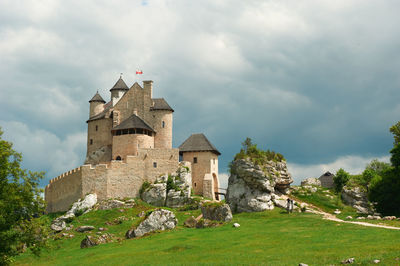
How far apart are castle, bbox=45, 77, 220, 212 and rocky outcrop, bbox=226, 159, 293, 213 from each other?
16548 millimetres

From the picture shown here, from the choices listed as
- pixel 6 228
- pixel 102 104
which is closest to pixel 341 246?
pixel 6 228

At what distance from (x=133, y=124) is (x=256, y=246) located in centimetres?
4538

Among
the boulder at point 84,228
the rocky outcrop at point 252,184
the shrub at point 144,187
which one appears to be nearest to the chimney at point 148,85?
the shrub at point 144,187

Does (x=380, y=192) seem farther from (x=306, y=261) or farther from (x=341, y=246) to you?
(x=306, y=261)

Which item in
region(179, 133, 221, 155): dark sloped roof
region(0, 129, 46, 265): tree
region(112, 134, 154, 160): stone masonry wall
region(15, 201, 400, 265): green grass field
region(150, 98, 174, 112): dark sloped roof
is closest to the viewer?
region(15, 201, 400, 265): green grass field

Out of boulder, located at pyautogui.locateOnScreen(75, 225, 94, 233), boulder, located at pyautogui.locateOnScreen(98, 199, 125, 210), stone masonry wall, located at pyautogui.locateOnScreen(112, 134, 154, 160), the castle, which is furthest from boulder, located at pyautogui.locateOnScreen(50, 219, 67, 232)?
stone masonry wall, located at pyautogui.locateOnScreen(112, 134, 154, 160)

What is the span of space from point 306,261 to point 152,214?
2276cm

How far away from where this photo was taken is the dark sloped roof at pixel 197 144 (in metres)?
74.6

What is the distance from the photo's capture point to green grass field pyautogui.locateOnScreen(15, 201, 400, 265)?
82.0 feet

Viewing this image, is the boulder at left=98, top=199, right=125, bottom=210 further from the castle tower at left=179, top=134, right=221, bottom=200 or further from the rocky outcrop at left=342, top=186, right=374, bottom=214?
the rocky outcrop at left=342, top=186, right=374, bottom=214

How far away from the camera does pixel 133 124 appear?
237ft

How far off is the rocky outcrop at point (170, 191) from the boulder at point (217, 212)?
70.4 feet

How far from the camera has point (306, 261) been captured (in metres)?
23.8

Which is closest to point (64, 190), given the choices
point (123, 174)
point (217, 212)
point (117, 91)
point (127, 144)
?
point (123, 174)
